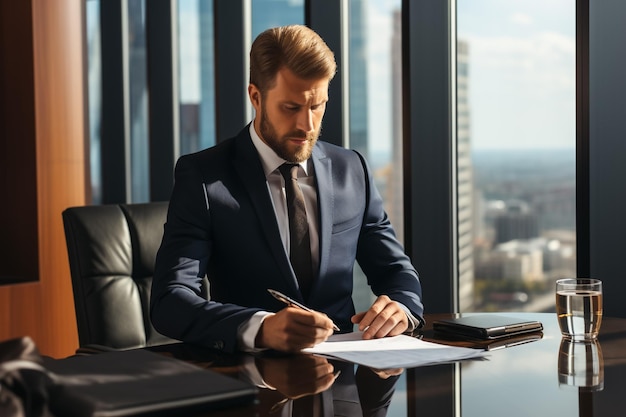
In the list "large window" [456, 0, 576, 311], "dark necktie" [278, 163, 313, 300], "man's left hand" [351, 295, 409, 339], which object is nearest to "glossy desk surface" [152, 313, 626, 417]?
"man's left hand" [351, 295, 409, 339]

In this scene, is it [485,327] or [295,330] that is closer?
[295,330]

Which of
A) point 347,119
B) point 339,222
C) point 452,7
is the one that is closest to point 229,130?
point 347,119

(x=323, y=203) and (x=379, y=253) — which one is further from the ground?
(x=323, y=203)

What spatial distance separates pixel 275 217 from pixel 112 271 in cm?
58

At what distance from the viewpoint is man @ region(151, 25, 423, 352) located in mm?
2195

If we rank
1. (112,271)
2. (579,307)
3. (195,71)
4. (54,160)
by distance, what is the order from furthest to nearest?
(195,71)
(54,160)
(112,271)
(579,307)

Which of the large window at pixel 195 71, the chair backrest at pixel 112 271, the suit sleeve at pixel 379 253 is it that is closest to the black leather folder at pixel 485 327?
the suit sleeve at pixel 379 253

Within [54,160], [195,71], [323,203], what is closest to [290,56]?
[323,203]

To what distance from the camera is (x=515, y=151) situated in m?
3.27

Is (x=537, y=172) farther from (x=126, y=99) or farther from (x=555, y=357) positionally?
(x=126, y=99)

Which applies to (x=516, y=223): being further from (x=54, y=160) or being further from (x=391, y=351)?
(x=54, y=160)

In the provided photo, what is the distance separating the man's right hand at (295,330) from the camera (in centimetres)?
174

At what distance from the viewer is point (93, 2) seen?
574 cm

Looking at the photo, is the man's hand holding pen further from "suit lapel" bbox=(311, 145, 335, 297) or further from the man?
"suit lapel" bbox=(311, 145, 335, 297)
